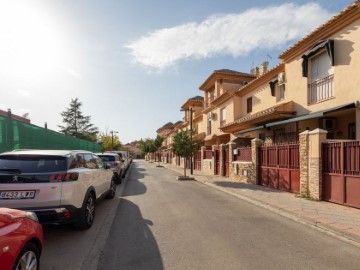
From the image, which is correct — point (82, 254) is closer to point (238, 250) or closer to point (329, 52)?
point (238, 250)

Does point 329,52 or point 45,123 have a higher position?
point 329,52

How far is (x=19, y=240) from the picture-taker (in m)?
3.12

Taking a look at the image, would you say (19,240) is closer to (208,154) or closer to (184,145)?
(184,145)

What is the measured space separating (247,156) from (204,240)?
11.1 metres

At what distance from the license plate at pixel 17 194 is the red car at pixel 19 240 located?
5.13 feet

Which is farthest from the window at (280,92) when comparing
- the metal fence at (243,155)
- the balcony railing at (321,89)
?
the metal fence at (243,155)

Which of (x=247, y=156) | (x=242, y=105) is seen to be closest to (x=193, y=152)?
(x=247, y=156)

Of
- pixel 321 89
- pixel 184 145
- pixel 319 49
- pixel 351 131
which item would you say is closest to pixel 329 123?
pixel 351 131

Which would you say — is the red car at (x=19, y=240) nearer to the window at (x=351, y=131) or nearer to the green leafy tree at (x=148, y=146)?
the window at (x=351, y=131)

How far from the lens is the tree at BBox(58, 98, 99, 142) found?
77688mm

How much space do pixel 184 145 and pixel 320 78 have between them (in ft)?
31.8

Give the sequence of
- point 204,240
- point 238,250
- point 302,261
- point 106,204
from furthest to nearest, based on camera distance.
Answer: point 106,204 → point 204,240 → point 238,250 → point 302,261

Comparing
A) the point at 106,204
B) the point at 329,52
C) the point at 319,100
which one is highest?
the point at 329,52

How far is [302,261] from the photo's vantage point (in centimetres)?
450
